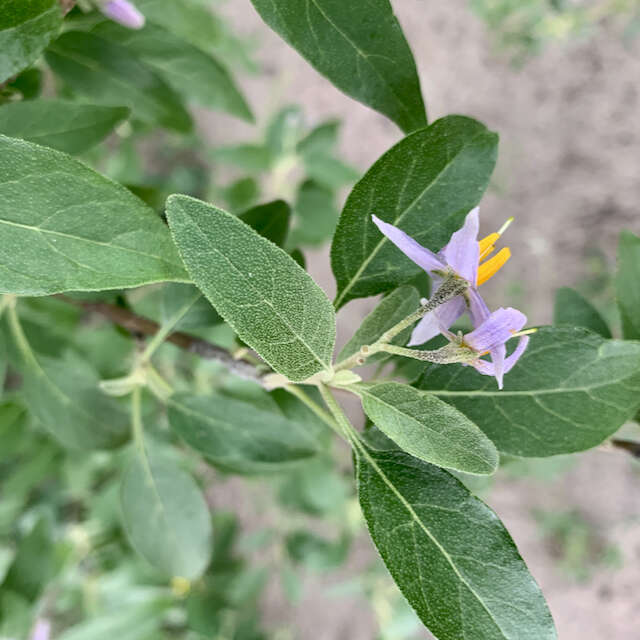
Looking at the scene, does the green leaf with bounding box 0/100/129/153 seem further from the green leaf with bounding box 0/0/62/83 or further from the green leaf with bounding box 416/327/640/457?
the green leaf with bounding box 416/327/640/457

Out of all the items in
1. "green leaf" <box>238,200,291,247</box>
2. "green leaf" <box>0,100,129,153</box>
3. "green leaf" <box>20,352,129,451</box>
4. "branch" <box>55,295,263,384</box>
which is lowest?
"green leaf" <box>20,352,129,451</box>

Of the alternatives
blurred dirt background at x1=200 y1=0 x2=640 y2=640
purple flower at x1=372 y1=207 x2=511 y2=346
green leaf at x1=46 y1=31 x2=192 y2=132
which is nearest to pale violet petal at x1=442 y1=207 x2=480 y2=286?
purple flower at x1=372 y1=207 x2=511 y2=346

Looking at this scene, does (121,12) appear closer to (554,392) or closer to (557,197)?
(554,392)

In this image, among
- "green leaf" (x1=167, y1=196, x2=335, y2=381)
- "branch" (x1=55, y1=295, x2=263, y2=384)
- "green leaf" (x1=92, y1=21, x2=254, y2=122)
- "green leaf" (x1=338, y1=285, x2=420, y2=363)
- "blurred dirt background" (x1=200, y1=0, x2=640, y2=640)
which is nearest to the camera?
"green leaf" (x1=167, y1=196, x2=335, y2=381)

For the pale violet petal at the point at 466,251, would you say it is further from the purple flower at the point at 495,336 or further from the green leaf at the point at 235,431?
the green leaf at the point at 235,431

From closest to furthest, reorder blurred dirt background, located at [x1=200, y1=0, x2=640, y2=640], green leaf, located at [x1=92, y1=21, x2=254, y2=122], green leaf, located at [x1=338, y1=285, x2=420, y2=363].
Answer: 1. green leaf, located at [x1=338, y1=285, x2=420, y2=363]
2. green leaf, located at [x1=92, y1=21, x2=254, y2=122]
3. blurred dirt background, located at [x1=200, y1=0, x2=640, y2=640]

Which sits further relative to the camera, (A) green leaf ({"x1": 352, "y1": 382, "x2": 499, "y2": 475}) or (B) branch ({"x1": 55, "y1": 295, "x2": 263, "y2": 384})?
(B) branch ({"x1": 55, "y1": 295, "x2": 263, "y2": 384})

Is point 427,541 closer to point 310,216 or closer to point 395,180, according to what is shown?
point 395,180
